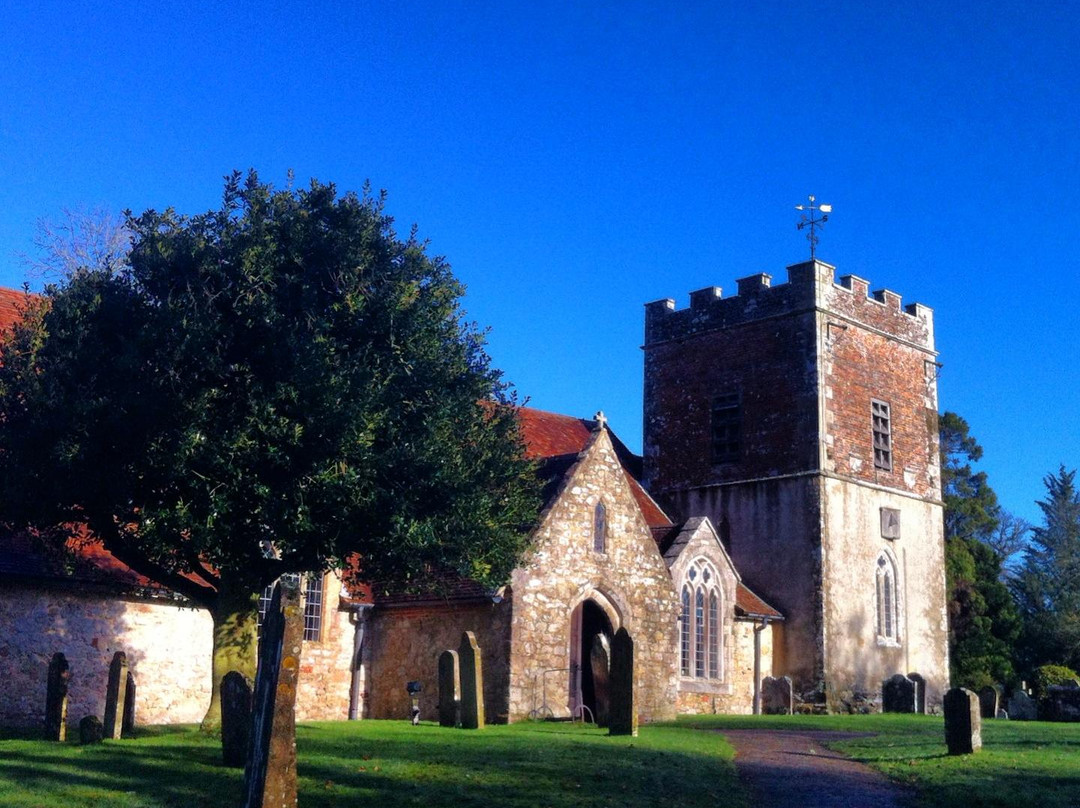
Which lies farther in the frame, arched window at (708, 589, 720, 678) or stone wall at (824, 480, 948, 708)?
stone wall at (824, 480, 948, 708)

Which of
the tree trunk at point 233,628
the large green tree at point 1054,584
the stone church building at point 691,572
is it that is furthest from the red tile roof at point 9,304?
the large green tree at point 1054,584

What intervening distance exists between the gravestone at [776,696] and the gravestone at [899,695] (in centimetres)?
345

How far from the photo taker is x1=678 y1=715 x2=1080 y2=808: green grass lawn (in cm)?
1358

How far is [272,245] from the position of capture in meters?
19.3

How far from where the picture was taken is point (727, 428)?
120 feet

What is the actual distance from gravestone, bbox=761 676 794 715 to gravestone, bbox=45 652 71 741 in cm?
1961

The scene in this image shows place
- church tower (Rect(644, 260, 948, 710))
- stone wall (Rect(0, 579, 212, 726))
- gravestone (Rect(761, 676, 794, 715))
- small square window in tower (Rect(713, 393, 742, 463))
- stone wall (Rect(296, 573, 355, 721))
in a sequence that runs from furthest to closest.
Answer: small square window in tower (Rect(713, 393, 742, 463))
church tower (Rect(644, 260, 948, 710))
gravestone (Rect(761, 676, 794, 715))
stone wall (Rect(296, 573, 355, 721))
stone wall (Rect(0, 579, 212, 726))

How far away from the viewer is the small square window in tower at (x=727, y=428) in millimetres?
36250

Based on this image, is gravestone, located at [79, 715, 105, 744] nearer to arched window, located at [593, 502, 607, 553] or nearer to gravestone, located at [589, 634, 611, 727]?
gravestone, located at [589, 634, 611, 727]

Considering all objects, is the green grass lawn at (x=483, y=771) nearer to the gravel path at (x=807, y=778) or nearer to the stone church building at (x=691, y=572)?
the gravel path at (x=807, y=778)

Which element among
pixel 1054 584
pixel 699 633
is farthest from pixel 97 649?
pixel 1054 584

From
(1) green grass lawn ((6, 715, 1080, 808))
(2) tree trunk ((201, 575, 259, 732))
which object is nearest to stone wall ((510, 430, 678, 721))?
(1) green grass lawn ((6, 715, 1080, 808))

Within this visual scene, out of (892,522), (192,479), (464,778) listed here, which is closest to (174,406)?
(192,479)

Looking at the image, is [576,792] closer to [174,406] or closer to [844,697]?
[174,406]
